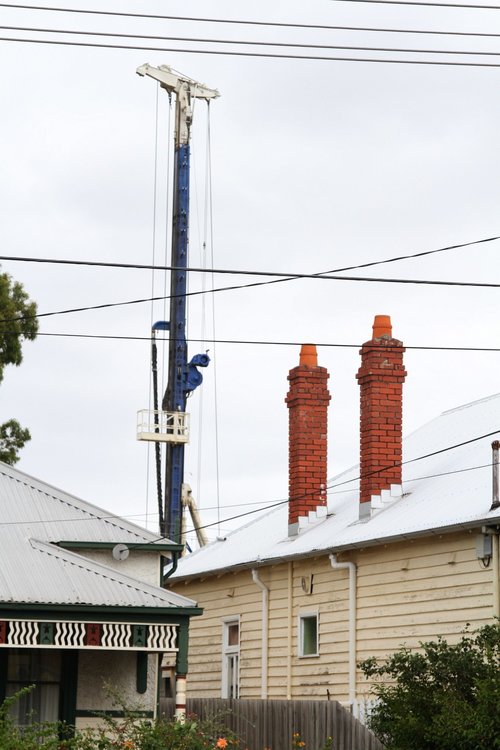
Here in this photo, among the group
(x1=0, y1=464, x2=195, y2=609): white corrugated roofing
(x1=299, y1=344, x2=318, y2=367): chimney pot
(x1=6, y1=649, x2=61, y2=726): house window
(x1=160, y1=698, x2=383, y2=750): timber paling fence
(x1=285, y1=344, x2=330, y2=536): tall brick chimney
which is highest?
(x1=299, y1=344, x2=318, y2=367): chimney pot

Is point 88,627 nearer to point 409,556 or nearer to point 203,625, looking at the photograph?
point 409,556

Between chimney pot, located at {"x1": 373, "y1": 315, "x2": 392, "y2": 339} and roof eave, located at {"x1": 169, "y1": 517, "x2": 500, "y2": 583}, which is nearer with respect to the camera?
roof eave, located at {"x1": 169, "y1": 517, "x2": 500, "y2": 583}

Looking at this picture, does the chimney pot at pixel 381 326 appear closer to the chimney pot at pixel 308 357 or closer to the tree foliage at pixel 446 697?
the chimney pot at pixel 308 357

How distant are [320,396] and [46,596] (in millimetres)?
9393

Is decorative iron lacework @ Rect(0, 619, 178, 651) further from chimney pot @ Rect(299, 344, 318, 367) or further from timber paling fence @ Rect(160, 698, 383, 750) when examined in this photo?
chimney pot @ Rect(299, 344, 318, 367)

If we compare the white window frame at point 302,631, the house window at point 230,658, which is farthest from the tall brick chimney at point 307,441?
the house window at point 230,658

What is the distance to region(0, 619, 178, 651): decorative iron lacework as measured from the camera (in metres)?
18.6

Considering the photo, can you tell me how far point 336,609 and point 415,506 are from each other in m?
2.56

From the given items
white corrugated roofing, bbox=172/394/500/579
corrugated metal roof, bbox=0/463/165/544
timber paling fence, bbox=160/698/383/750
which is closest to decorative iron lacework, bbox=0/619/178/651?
timber paling fence, bbox=160/698/383/750

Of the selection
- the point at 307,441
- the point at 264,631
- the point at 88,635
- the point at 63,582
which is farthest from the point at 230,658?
the point at 88,635

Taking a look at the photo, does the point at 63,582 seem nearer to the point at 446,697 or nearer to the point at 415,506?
the point at 446,697

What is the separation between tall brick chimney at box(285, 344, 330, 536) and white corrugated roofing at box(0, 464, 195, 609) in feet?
19.4

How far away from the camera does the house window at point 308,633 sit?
2464 cm

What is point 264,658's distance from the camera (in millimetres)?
26078
